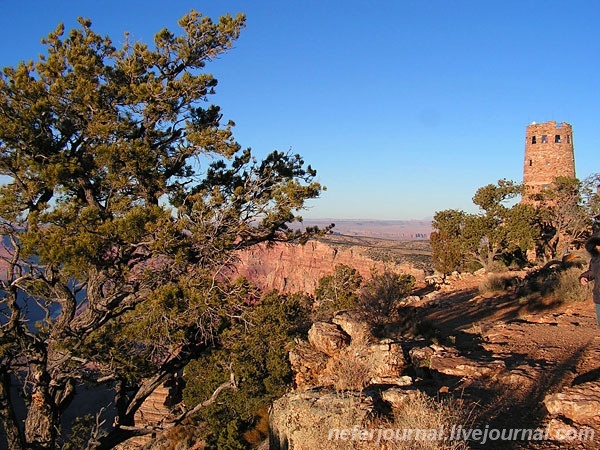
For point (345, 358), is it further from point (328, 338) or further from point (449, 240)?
point (449, 240)

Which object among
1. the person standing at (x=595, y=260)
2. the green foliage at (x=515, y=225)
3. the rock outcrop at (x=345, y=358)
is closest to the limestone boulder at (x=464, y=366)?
the rock outcrop at (x=345, y=358)

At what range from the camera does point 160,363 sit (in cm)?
956

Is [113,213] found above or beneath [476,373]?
above

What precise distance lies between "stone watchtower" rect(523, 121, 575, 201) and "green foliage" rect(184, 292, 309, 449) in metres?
19.8

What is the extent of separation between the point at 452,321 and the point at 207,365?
7402mm

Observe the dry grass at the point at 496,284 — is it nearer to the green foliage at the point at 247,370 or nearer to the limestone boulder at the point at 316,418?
the green foliage at the point at 247,370

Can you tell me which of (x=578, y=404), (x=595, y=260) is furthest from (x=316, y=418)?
(x=595, y=260)

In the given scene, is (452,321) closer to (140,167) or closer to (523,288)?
(523,288)

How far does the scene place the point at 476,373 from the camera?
Answer: 6.55m

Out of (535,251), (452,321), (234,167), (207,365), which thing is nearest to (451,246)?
(535,251)

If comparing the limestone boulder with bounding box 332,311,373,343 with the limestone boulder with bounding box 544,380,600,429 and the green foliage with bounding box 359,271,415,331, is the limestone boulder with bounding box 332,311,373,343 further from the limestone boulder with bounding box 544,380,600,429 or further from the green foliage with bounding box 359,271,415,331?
the limestone boulder with bounding box 544,380,600,429

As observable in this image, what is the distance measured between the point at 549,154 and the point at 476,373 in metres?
23.2

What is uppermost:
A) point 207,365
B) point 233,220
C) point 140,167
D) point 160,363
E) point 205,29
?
point 205,29

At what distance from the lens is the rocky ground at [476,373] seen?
466 cm
